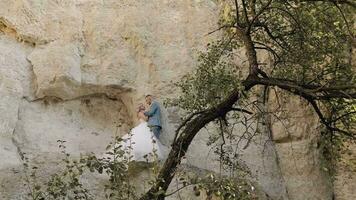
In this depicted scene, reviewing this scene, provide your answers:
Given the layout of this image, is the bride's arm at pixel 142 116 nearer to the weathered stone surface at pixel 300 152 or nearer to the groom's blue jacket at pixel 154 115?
the groom's blue jacket at pixel 154 115

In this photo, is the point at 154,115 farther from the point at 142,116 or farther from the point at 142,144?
the point at 142,144

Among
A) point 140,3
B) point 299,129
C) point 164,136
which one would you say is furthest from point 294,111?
point 140,3

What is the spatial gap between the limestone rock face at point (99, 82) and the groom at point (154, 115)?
30cm

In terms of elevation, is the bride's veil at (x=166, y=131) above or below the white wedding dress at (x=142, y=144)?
above

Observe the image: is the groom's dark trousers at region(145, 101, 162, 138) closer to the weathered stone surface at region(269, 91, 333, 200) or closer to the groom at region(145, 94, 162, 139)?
the groom at region(145, 94, 162, 139)

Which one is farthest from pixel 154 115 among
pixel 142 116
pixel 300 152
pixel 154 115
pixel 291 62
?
pixel 291 62

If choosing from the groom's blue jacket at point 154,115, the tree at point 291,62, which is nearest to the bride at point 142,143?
the groom's blue jacket at point 154,115

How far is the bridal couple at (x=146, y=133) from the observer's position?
10.6 m

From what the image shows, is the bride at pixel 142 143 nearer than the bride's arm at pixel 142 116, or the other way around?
the bride at pixel 142 143

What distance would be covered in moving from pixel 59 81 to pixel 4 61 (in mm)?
1065

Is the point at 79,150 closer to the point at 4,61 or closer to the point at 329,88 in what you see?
the point at 4,61

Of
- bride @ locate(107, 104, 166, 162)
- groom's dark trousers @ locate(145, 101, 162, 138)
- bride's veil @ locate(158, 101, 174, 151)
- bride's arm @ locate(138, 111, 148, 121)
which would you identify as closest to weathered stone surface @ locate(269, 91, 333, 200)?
bride's veil @ locate(158, 101, 174, 151)

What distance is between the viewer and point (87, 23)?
41.7 ft

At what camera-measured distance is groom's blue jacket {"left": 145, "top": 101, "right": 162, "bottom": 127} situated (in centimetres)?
1127
